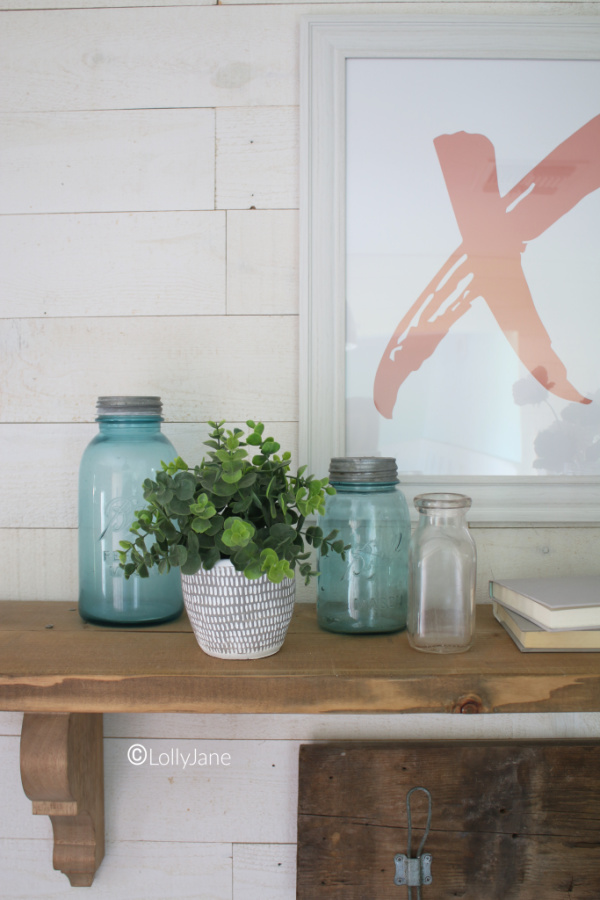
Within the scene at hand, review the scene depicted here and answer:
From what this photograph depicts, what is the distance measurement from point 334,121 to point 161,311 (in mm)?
330

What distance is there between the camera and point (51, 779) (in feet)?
2.33

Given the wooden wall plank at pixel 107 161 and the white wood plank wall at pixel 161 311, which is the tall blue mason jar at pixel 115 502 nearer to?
the white wood plank wall at pixel 161 311

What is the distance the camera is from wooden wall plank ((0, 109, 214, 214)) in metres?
0.85

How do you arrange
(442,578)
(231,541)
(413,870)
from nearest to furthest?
(231,541), (442,578), (413,870)

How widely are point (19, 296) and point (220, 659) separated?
0.55 meters

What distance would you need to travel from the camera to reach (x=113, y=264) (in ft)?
2.80

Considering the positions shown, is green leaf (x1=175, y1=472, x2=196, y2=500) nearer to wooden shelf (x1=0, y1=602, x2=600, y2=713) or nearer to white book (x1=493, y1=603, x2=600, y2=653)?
wooden shelf (x1=0, y1=602, x2=600, y2=713)

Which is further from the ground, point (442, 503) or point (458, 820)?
point (442, 503)

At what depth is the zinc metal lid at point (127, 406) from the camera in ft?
2.35

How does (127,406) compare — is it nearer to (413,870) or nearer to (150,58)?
(150,58)

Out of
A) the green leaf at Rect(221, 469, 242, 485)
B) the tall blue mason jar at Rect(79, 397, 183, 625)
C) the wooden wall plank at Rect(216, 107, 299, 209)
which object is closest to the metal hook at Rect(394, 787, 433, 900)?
the tall blue mason jar at Rect(79, 397, 183, 625)

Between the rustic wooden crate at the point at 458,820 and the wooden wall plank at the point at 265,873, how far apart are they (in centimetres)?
4

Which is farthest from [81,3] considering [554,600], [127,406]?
[554,600]

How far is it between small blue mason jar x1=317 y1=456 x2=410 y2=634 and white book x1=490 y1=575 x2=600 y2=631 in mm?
118
